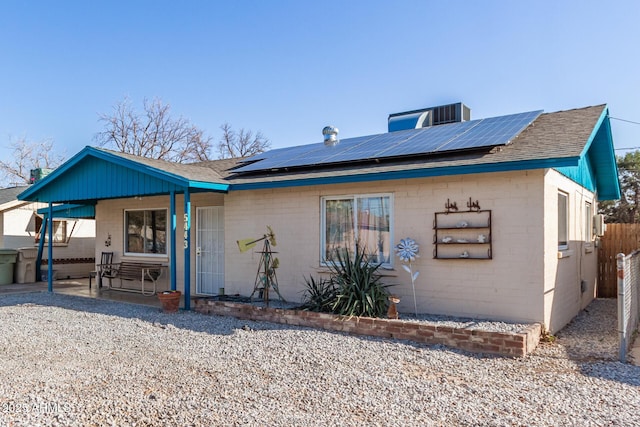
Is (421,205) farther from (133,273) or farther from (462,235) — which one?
(133,273)

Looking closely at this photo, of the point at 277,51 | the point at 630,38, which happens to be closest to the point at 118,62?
the point at 277,51

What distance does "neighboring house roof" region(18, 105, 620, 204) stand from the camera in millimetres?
6477

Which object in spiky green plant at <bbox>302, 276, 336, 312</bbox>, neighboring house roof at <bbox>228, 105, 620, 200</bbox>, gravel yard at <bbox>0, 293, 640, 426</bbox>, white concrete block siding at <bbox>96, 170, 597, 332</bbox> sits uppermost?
neighboring house roof at <bbox>228, 105, 620, 200</bbox>

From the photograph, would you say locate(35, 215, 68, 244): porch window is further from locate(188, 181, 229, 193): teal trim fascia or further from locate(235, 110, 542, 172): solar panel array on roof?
locate(188, 181, 229, 193): teal trim fascia

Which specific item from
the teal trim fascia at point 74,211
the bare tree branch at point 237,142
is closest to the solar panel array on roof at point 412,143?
the teal trim fascia at point 74,211

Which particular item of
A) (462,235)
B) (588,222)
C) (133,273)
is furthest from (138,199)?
(588,222)

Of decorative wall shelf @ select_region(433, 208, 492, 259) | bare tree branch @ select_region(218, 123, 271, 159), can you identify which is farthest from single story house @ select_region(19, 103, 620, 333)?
bare tree branch @ select_region(218, 123, 271, 159)

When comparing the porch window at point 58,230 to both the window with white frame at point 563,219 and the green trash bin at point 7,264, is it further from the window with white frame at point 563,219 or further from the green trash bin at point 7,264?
the window with white frame at point 563,219

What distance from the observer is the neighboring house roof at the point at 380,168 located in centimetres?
648

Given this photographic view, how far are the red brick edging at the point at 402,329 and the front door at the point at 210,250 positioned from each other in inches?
96.3

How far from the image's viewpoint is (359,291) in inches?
273

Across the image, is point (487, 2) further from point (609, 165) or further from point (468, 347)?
point (468, 347)

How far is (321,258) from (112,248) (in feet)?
22.6

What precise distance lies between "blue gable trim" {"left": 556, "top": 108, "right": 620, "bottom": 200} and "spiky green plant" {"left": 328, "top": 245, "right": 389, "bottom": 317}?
12.0 ft
